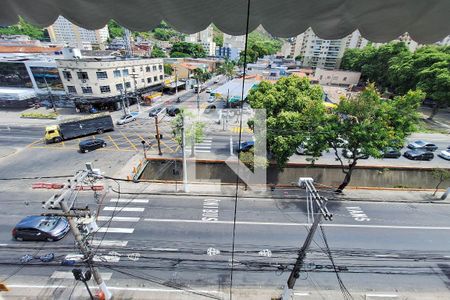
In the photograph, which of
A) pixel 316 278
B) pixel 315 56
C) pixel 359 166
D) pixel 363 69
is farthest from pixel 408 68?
pixel 316 278

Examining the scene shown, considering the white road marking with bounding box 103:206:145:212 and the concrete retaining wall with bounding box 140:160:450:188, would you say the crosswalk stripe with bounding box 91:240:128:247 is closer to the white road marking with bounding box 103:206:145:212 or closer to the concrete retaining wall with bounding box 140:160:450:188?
the white road marking with bounding box 103:206:145:212

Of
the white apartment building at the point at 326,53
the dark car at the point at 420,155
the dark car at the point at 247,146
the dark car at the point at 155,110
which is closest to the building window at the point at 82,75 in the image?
the dark car at the point at 155,110

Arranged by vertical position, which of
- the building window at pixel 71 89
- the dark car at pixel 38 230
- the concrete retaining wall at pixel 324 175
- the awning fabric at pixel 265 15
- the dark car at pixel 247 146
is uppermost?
the awning fabric at pixel 265 15

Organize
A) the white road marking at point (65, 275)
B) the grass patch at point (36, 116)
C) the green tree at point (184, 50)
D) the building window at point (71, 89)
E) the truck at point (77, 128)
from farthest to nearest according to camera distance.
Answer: the green tree at point (184, 50) < the building window at point (71, 89) < the grass patch at point (36, 116) < the truck at point (77, 128) < the white road marking at point (65, 275)

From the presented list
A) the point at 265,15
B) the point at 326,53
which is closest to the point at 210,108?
the point at 265,15

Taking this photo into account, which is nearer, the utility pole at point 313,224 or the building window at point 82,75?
the utility pole at point 313,224

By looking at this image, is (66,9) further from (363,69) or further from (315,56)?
(315,56)

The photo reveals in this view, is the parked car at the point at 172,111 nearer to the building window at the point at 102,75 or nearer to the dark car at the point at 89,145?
the building window at the point at 102,75
